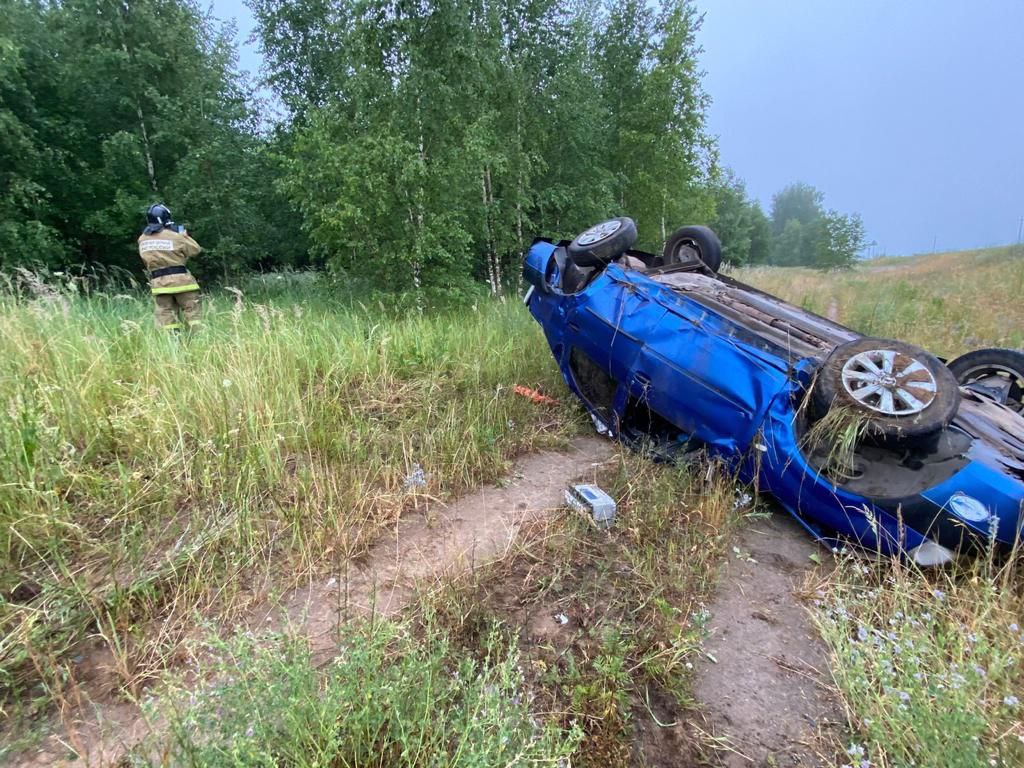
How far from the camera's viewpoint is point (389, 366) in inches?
156

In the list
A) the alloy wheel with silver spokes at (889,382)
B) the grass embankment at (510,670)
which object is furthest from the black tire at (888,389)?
the grass embankment at (510,670)

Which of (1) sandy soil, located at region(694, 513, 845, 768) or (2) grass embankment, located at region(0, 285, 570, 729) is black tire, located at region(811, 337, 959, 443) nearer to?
(1) sandy soil, located at region(694, 513, 845, 768)

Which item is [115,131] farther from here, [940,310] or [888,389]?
[940,310]

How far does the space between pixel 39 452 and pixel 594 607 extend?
2494 mm

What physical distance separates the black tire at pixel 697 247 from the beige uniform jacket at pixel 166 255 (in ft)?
16.9

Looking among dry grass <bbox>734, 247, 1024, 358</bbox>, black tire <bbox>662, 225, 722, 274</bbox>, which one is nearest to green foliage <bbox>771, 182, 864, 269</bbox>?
dry grass <bbox>734, 247, 1024, 358</bbox>

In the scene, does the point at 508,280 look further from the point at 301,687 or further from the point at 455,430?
the point at 301,687

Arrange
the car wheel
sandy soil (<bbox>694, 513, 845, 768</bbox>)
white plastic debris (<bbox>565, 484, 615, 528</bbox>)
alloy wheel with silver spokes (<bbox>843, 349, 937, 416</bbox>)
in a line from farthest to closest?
the car wheel
white plastic debris (<bbox>565, 484, 615, 528</bbox>)
alloy wheel with silver spokes (<bbox>843, 349, 937, 416</bbox>)
sandy soil (<bbox>694, 513, 845, 768</bbox>)

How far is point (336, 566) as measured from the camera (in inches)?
81.3

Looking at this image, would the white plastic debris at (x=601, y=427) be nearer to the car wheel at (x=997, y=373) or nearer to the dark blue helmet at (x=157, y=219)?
the car wheel at (x=997, y=373)

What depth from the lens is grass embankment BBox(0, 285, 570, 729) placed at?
1689 millimetres

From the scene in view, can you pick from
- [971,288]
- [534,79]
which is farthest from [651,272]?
[971,288]

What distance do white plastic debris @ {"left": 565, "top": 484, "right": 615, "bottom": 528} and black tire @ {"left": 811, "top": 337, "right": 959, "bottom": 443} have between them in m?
1.16

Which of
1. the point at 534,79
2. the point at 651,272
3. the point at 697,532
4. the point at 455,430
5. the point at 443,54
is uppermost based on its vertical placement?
the point at 534,79
